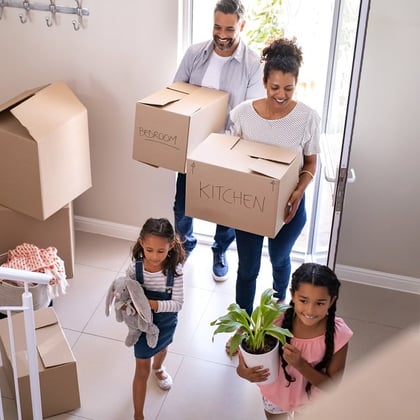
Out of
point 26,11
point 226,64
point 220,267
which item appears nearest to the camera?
point 226,64

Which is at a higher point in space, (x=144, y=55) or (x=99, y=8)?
(x=99, y=8)

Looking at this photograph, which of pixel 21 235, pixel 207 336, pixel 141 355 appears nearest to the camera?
pixel 141 355

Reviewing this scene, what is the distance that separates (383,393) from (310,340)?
150cm

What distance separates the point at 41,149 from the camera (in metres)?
2.59

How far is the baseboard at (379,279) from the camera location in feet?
9.79

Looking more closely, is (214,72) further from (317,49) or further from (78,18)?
(78,18)

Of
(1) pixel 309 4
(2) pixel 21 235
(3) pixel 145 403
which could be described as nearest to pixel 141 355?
(3) pixel 145 403

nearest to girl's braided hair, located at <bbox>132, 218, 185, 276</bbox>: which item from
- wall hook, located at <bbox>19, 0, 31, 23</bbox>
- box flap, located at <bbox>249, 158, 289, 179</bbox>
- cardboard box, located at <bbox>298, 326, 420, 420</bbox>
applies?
box flap, located at <bbox>249, 158, 289, 179</bbox>

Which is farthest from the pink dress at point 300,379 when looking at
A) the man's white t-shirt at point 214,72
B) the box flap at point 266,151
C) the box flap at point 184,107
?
the man's white t-shirt at point 214,72

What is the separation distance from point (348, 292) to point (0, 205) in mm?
1690

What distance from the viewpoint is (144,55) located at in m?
2.92

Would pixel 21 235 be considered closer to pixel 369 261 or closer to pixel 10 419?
pixel 10 419

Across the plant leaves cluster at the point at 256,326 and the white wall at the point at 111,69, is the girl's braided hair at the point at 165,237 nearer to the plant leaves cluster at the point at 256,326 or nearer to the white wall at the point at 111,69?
the plant leaves cluster at the point at 256,326

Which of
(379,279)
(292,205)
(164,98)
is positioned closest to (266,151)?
(292,205)
